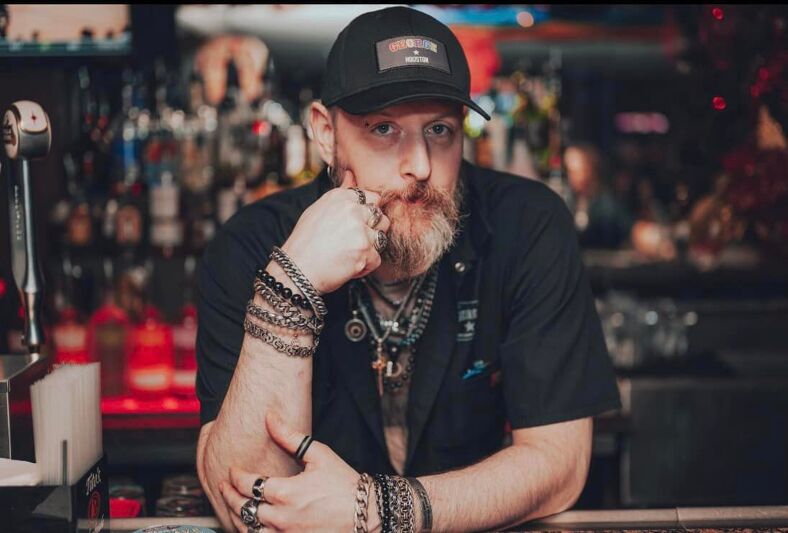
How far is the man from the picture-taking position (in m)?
Result: 1.49

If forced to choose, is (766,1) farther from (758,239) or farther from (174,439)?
(174,439)

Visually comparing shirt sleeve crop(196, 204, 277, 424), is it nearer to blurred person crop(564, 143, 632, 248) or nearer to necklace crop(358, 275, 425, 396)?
necklace crop(358, 275, 425, 396)

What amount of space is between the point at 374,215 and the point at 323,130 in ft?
0.98

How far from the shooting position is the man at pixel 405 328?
→ 1.49 metres

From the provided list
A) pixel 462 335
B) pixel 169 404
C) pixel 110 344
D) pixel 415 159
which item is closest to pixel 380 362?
pixel 462 335

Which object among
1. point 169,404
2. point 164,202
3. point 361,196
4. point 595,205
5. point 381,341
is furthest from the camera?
point 595,205

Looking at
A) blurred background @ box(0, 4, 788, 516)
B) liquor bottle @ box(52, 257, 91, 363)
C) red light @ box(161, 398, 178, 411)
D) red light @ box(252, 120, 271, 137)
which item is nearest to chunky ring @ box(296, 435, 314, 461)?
blurred background @ box(0, 4, 788, 516)

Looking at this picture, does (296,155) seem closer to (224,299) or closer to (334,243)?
(224,299)

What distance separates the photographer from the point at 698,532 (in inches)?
54.9

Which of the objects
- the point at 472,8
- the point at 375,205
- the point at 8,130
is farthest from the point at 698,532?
the point at 472,8

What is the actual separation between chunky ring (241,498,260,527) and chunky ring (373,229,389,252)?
0.42m

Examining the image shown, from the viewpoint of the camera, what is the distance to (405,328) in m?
1.82

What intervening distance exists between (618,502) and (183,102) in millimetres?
2223

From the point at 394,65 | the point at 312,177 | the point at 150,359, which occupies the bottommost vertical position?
the point at 150,359
